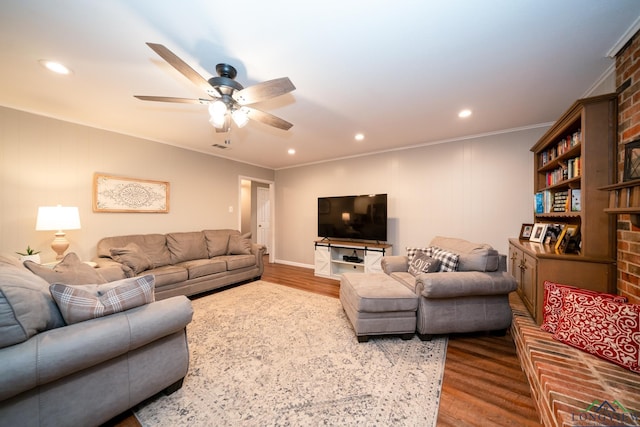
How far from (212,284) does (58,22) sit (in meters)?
3.12

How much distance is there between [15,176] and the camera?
2.66 meters

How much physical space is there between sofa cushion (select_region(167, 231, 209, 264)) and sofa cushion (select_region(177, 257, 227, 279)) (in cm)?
12

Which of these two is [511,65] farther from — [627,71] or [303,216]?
[303,216]

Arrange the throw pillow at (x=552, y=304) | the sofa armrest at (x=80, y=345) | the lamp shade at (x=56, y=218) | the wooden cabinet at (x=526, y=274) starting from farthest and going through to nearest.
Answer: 1. the lamp shade at (x=56, y=218)
2. the wooden cabinet at (x=526, y=274)
3. the throw pillow at (x=552, y=304)
4. the sofa armrest at (x=80, y=345)

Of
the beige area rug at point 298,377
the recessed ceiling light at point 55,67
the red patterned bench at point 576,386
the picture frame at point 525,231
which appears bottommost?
the beige area rug at point 298,377

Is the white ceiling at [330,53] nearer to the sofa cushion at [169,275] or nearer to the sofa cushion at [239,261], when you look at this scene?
the sofa cushion at [169,275]

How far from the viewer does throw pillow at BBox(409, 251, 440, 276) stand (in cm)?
250

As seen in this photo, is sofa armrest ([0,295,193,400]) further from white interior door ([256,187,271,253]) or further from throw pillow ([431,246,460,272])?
white interior door ([256,187,271,253])

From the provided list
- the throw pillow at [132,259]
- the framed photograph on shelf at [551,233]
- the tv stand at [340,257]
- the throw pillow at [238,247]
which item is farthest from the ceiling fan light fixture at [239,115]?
the framed photograph on shelf at [551,233]

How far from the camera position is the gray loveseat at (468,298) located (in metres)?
2.14

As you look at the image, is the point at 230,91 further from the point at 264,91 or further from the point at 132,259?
the point at 132,259

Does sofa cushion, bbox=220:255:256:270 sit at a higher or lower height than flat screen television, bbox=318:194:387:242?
lower

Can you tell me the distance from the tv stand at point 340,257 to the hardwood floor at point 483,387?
2062 millimetres

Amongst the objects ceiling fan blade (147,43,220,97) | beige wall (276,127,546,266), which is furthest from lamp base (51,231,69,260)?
beige wall (276,127,546,266)
